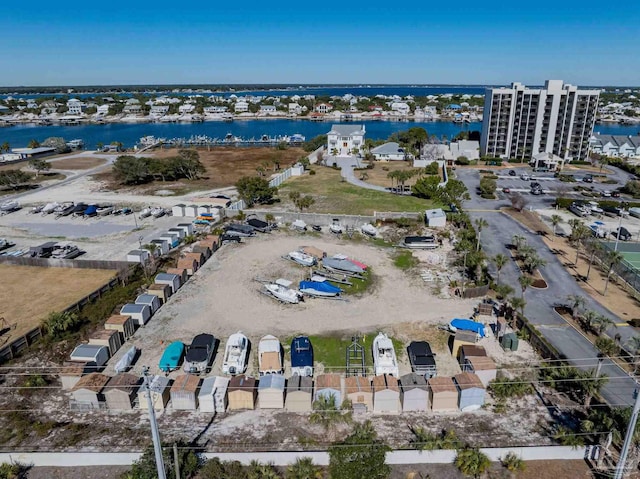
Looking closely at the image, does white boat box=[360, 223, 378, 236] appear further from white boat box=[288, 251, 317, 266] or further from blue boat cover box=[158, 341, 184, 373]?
blue boat cover box=[158, 341, 184, 373]

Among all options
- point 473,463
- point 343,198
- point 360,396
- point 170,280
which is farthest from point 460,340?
point 343,198

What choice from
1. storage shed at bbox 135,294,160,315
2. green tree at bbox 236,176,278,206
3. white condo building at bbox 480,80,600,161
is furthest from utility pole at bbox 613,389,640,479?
white condo building at bbox 480,80,600,161

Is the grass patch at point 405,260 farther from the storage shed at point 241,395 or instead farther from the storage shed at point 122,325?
the storage shed at point 122,325

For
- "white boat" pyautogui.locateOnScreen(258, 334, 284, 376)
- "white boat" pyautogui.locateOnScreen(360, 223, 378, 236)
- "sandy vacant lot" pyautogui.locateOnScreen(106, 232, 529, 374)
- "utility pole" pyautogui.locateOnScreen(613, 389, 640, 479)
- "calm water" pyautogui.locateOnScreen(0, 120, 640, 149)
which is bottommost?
"sandy vacant lot" pyautogui.locateOnScreen(106, 232, 529, 374)

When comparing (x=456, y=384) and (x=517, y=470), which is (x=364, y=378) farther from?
(x=517, y=470)

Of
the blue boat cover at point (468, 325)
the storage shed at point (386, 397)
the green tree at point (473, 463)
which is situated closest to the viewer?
the green tree at point (473, 463)

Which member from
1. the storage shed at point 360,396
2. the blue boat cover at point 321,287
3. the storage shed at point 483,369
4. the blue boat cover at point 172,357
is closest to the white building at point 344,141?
the blue boat cover at point 321,287

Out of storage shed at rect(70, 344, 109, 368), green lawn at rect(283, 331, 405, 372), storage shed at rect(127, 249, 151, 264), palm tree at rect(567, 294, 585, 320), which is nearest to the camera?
storage shed at rect(70, 344, 109, 368)
